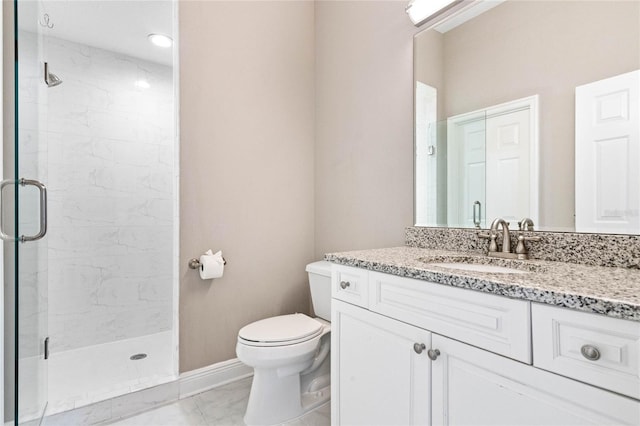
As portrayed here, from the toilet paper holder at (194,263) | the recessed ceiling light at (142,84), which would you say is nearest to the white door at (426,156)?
the toilet paper holder at (194,263)

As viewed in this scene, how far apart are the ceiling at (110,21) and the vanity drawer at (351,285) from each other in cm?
175

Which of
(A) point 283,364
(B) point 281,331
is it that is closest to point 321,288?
(B) point 281,331

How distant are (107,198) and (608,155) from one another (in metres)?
2.87

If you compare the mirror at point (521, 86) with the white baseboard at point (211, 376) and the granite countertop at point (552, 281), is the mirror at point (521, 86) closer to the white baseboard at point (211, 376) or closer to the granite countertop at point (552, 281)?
the granite countertop at point (552, 281)

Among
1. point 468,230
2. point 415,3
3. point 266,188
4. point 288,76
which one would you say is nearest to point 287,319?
point 266,188

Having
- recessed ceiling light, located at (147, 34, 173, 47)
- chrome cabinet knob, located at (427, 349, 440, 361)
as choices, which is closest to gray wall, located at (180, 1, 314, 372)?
recessed ceiling light, located at (147, 34, 173, 47)

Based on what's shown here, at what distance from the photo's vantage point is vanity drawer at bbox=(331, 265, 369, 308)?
1.18 m

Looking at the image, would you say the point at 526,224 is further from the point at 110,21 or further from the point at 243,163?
the point at 110,21

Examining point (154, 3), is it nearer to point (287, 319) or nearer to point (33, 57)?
point (33, 57)

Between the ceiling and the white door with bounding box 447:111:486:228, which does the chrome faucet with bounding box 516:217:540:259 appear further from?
the ceiling

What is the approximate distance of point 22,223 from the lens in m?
1.17

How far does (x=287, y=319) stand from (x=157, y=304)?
140 cm

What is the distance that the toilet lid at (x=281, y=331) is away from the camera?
1.56 metres

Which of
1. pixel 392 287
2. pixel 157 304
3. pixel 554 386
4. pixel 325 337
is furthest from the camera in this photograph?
pixel 157 304
